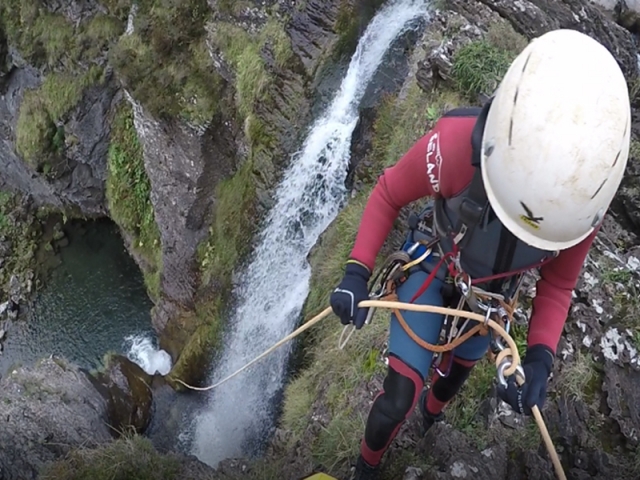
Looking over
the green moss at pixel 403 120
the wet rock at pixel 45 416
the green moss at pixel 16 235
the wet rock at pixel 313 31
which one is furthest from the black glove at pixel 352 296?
the green moss at pixel 16 235

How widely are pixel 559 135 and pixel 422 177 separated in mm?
636

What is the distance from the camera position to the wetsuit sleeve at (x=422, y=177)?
231cm

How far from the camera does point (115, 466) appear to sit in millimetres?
4148

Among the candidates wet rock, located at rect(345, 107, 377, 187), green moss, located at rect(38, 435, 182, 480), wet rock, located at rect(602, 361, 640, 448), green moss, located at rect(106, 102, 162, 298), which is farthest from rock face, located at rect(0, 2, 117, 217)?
wet rock, located at rect(602, 361, 640, 448)

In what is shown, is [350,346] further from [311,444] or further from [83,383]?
[83,383]

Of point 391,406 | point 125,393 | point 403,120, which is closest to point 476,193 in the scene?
point 391,406

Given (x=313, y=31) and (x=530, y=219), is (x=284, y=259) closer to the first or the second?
(x=313, y=31)

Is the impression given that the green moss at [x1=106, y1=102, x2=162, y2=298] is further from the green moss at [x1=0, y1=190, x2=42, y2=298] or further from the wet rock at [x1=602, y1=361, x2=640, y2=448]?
the wet rock at [x1=602, y1=361, x2=640, y2=448]

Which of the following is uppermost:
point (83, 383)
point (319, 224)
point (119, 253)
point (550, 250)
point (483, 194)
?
point (483, 194)

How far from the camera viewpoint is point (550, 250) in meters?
2.25

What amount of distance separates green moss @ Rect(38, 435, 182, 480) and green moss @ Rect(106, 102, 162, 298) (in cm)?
615

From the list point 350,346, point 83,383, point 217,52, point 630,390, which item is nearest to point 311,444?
point 350,346

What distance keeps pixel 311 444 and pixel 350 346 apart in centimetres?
101

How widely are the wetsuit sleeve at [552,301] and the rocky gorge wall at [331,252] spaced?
1022 mm
